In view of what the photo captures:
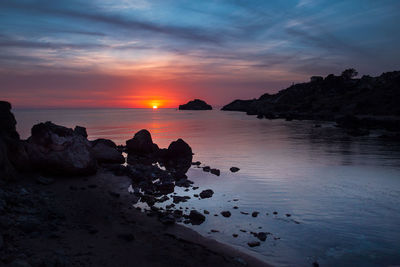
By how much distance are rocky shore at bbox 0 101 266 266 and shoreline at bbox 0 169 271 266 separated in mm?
26

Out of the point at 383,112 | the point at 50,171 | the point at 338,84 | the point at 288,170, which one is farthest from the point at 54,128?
the point at 338,84

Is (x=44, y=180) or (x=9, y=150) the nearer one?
(x=44, y=180)

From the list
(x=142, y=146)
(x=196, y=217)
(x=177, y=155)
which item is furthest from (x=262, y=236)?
(x=142, y=146)

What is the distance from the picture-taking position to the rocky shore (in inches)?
338

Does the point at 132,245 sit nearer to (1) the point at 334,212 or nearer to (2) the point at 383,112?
(1) the point at 334,212

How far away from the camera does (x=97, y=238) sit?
32.3 ft

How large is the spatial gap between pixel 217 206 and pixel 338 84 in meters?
173

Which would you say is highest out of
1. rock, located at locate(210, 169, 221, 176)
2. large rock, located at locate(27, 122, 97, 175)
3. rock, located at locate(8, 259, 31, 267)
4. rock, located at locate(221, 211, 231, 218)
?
large rock, located at locate(27, 122, 97, 175)

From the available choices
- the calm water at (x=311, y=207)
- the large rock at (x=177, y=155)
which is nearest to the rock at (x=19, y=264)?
the calm water at (x=311, y=207)

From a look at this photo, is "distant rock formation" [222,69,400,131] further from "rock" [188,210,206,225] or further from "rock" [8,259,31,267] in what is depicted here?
"rock" [8,259,31,267]

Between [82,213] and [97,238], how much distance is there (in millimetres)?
2702

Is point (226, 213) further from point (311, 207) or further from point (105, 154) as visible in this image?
point (105, 154)

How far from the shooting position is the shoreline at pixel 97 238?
822 cm

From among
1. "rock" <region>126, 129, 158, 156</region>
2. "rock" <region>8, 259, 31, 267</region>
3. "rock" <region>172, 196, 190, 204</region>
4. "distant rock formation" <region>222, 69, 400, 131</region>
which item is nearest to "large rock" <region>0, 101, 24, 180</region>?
"rock" <region>172, 196, 190, 204</region>
